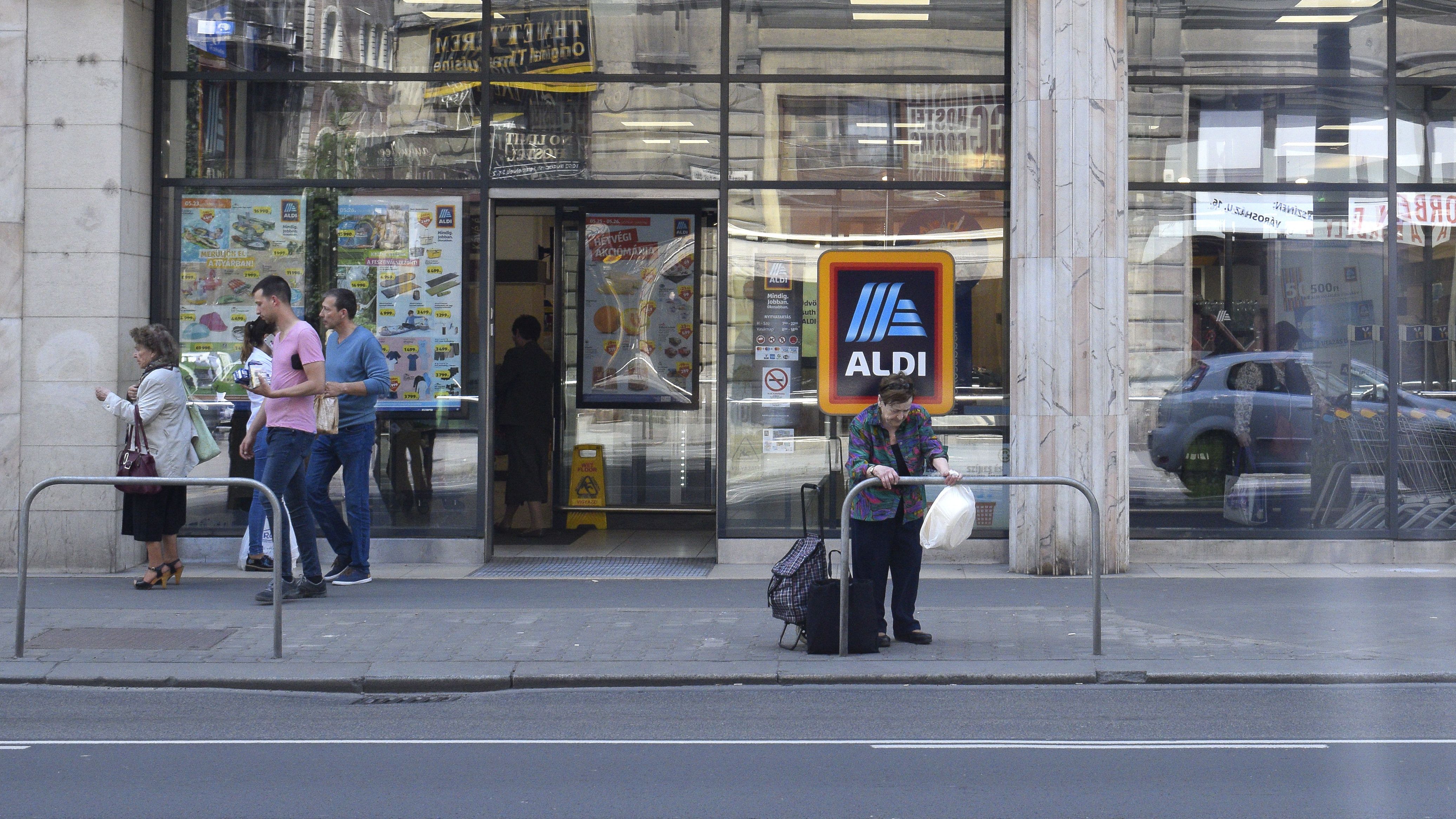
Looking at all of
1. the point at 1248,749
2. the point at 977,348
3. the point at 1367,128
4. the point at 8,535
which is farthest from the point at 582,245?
the point at 1248,749

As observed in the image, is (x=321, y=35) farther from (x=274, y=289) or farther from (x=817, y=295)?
(x=817, y=295)

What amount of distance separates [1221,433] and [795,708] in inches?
232

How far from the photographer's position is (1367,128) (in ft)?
38.2

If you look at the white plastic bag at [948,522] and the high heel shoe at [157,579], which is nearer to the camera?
the white plastic bag at [948,522]

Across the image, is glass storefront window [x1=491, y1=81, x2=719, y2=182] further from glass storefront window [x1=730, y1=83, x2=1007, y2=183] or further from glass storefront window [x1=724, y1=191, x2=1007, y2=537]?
glass storefront window [x1=724, y1=191, x2=1007, y2=537]

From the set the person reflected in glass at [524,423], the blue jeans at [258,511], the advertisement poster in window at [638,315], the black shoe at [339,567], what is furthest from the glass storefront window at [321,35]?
the black shoe at [339,567]

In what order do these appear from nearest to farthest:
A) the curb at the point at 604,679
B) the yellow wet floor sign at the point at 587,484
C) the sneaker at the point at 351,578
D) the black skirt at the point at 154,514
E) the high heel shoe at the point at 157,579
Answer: the curb at the point at 604,679, the black skirt at the point at 154,514, the high heel shoe at the point at 157,579, the sneaker at the point at 351,578, the yellow wet floor sign at the point at 587,484

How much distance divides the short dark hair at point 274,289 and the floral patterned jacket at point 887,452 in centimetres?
412

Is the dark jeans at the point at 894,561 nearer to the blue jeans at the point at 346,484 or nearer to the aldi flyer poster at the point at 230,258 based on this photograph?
the blue jeans at the point at 346,484

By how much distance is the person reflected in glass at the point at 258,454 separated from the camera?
1095cm

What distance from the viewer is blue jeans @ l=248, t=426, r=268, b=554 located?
10945 mm

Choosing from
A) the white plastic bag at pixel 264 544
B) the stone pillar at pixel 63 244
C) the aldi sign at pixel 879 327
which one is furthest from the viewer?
the aldi sign at pixel 879 327

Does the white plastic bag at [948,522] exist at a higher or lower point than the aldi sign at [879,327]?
lower

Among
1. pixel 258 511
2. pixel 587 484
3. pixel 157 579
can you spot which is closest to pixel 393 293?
pixel 258 511
